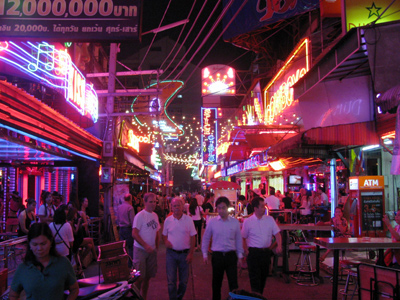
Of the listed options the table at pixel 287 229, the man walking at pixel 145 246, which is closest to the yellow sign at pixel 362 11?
the table at pixel 287 229

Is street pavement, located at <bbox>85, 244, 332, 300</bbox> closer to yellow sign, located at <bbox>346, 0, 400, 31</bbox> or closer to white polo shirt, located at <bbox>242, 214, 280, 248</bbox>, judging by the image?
white polo shirt, located at <bbox>242, 214, 280, 248</bbox>

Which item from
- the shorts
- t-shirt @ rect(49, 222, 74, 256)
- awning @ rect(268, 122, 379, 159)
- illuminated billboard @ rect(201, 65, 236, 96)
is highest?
illuminated billboard @ rect(201, 65, 236, 96)

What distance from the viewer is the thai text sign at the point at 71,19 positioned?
5.85m

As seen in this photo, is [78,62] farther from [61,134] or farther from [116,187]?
[61,134]

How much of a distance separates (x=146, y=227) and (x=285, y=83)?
11588 millimetres

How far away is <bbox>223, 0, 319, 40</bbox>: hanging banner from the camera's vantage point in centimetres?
1338

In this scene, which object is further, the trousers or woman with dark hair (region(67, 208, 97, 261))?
Result: woman with dark hair (region(67, 208, 97, 261))

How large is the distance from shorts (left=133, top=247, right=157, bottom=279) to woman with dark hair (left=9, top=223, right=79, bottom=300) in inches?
122

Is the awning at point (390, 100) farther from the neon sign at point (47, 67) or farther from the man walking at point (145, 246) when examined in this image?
the neon sign at point (47, 67)

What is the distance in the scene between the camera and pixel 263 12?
15086mm

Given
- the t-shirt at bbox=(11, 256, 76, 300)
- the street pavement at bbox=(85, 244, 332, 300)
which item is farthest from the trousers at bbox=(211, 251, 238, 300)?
the t-shirt at bbox=(11, 256, 76, 300)

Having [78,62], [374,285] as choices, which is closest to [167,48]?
[78,62]

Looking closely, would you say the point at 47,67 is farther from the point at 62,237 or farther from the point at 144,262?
the point at 144,262

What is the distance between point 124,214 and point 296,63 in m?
9.35
